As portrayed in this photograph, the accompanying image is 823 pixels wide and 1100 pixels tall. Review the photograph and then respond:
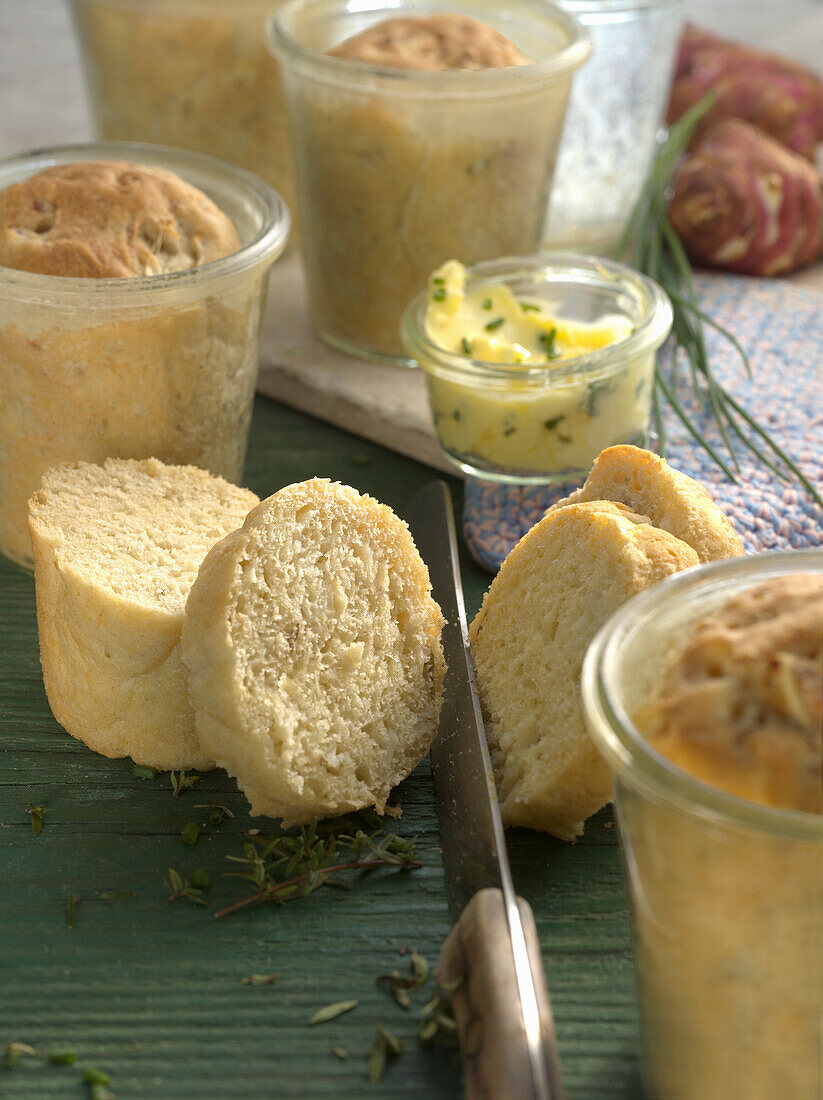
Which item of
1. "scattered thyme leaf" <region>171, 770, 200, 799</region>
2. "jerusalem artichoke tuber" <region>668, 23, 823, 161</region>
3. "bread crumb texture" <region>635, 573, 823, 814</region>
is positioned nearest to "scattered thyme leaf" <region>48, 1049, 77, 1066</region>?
"scattered thyme leaf" <region>171, 770, 200, 799</region>

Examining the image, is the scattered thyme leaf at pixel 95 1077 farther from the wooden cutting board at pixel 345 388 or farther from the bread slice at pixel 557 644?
the wooden cutting board at pixel 345 388

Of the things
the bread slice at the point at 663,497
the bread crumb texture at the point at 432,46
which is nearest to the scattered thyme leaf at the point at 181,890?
the bread slice at the point at 663,497

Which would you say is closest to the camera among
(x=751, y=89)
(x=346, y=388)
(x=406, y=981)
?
(x=406, y=981)

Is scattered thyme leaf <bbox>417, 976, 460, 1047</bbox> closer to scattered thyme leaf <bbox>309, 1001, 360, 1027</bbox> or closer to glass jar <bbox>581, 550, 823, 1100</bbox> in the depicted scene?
scattered thyme leaf <bbox>309, 1001, 360, 1027</bbox>

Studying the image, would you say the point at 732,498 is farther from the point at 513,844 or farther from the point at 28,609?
the point at 28,609

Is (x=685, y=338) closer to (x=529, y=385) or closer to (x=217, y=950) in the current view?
(x=529, y=385)

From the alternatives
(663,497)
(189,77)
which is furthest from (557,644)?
(189,77)
